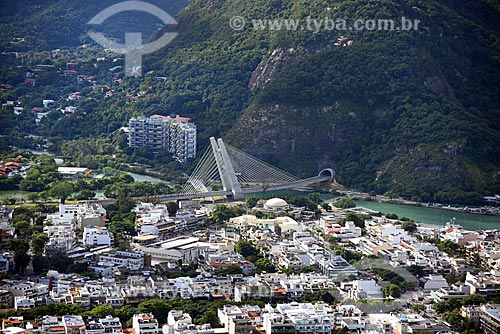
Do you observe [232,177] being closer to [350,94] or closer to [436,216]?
[436,216]

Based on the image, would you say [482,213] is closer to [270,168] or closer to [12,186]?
[270,168]

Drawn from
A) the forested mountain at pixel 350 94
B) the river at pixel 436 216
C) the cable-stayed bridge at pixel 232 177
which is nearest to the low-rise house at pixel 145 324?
the cable-stayed bridge at pixel 232 177

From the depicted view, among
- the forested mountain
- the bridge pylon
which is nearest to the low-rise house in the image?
the bridge pylon

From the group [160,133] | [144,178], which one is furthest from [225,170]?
[160,133]

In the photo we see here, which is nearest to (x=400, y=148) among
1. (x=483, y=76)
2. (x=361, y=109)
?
(x=361, y=109)

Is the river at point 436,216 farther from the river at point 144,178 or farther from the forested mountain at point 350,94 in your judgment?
the river at point 144,178

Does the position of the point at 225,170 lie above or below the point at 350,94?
below
